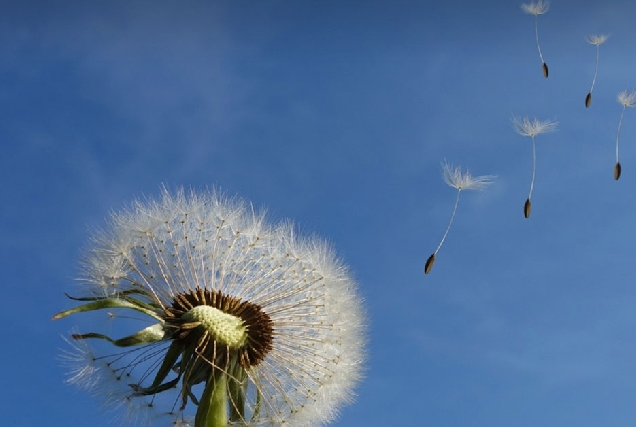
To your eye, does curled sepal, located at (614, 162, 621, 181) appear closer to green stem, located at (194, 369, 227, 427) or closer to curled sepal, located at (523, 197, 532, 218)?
curled sepal, located at (523, 197, 532, 218)

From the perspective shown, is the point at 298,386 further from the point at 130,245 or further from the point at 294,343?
the point at 130,245

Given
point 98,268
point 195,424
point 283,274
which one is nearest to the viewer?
point 195,424

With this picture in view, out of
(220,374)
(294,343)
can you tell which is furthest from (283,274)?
(220,374)

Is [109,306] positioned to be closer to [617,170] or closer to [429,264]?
[429,264]

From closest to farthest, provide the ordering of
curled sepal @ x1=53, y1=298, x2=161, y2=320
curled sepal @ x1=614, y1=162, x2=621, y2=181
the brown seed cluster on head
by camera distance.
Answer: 1. curled sepal @ x1=53, y1=298, x2=161, y2=320
2. the brown seed cluster on head
3. curled sepal @ x1=614, y1=162, x2=621, y2=181

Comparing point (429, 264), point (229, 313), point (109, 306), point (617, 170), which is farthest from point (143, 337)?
point (617, 170)

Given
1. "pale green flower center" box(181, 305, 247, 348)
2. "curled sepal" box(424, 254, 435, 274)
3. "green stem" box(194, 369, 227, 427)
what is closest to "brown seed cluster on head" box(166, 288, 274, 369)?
"pale green flower center" box(181, 305, 247, 348)
